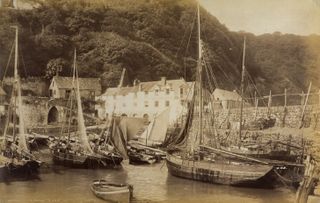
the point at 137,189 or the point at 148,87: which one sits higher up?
the point at 148,87

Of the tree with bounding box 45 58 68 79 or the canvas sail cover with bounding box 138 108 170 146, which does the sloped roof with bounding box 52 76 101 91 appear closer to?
the tree with bounding box 45 58 68 79

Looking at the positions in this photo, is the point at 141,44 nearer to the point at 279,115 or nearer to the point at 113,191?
the point at 113,191

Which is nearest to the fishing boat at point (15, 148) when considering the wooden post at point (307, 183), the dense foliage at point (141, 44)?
the dense foliage at point (141, 44)

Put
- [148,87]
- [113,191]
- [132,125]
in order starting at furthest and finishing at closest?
1. [132,125]
2. [148,87]
3. [113,191]

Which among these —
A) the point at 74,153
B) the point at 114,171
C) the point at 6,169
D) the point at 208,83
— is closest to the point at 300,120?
the point at 208,83

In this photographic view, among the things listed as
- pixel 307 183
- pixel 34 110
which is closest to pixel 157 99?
pixel 34 110

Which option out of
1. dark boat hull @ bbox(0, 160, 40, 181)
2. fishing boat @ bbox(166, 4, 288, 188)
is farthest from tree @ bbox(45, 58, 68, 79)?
fishing boat @ bbox(166, 4, 288, 188)

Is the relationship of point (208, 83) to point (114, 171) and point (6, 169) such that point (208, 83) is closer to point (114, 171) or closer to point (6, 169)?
point (114, 171)
